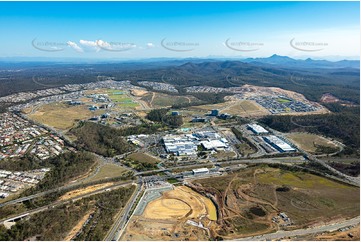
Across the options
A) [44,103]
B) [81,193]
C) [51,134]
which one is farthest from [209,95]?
[81,193]

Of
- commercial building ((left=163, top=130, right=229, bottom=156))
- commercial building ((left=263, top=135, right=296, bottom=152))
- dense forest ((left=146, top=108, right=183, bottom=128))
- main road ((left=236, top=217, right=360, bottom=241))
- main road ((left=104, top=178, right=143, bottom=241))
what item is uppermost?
dense forest ((left=146, top=108, right=183, bottom=128))

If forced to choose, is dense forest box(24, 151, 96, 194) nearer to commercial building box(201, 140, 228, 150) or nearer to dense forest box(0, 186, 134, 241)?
dense forest box(0, 186, 134, 241)

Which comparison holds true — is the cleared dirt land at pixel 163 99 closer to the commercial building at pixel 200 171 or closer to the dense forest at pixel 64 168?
the dense forest at pixel 64 168

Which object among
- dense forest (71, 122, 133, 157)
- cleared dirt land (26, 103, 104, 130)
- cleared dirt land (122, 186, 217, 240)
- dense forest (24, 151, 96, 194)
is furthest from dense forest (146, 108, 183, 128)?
cleared dirt land (122, 186, 217, 240)

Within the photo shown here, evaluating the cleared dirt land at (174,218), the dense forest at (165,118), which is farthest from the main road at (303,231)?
the dense forest at (165,118)

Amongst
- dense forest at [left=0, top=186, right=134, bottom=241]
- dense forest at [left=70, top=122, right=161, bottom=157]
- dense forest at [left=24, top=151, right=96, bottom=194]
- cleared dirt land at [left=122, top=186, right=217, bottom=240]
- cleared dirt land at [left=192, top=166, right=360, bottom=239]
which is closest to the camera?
dense forest at [left=0, top=186, right=134, bottom=241]

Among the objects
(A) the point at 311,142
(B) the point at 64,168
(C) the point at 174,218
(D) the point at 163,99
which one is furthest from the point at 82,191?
(D) the point at 163,99
